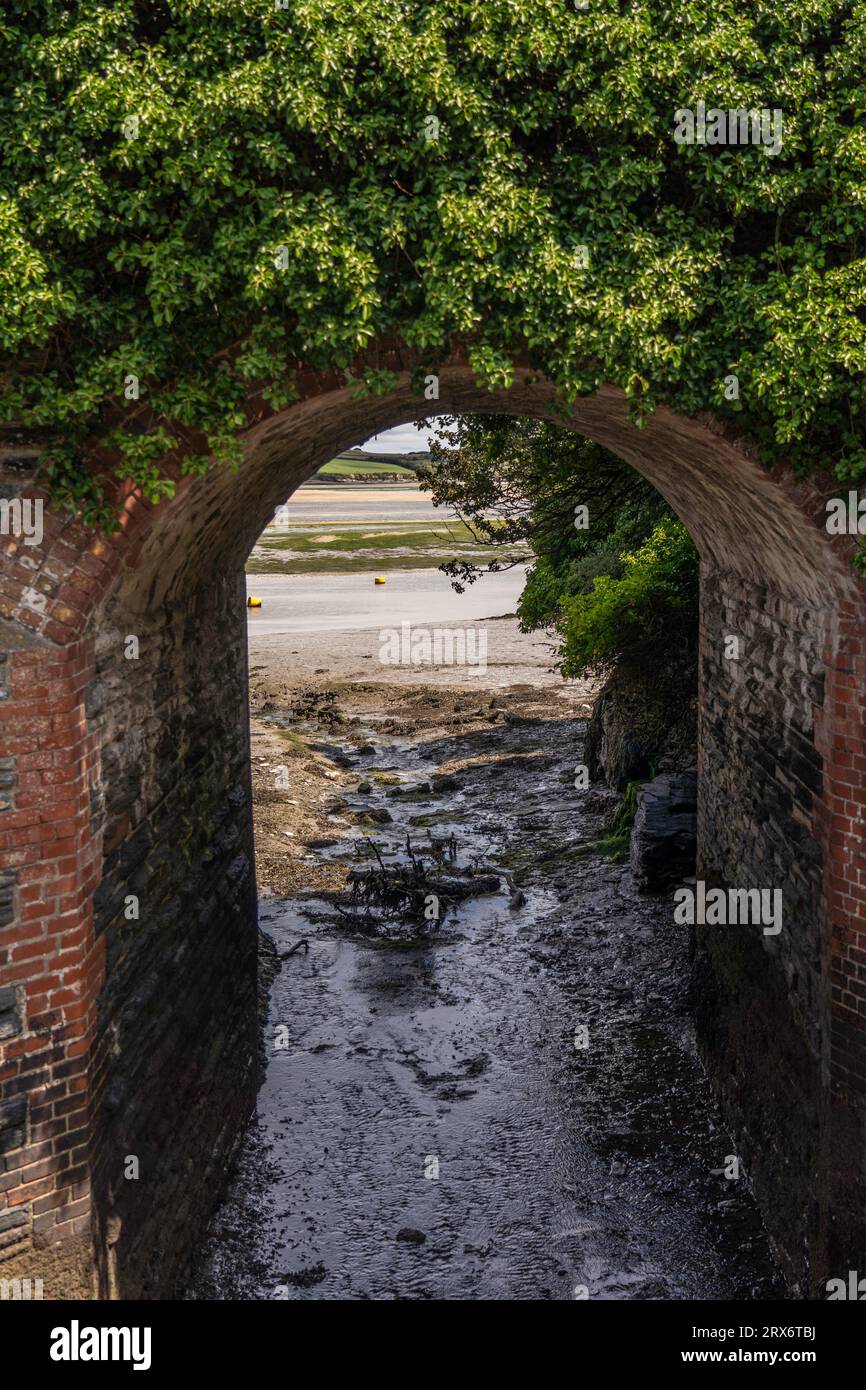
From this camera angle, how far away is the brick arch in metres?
5.37

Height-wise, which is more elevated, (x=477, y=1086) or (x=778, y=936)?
(x=778, y=936)

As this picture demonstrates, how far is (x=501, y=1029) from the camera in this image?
10.9 metres

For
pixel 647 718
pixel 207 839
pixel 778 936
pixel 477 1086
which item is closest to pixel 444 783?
pixel 647 718

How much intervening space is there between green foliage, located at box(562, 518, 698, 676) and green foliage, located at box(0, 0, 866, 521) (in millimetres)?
8050

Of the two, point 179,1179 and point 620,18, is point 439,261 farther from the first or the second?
point 179,1179

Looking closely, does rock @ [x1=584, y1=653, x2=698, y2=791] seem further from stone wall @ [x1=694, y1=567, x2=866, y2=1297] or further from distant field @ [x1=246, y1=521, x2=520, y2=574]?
distant field @ [x1=246, y1=521, x2=520, y2=574]

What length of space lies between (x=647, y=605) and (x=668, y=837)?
8.40 ft

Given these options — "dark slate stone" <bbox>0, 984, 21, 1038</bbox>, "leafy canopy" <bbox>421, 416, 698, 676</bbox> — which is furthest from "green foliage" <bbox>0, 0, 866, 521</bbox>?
"leafy canopy" <bbox>421, 416, 698, 676</bbox>

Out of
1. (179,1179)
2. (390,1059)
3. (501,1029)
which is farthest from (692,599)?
(179,1179)

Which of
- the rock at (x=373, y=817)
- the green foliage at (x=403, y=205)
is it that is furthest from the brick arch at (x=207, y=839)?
the rock at (x=373, y=817)

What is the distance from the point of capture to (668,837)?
1364 cm

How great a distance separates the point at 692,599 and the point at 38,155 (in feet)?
31.9

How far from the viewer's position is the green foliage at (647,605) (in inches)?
539

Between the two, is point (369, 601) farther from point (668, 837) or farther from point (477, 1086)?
point (477, 1086)
